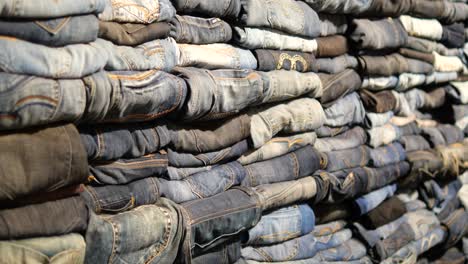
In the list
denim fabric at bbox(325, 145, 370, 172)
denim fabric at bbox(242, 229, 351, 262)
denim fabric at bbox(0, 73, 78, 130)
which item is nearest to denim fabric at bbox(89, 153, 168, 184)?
denim fabric at bbox(0, 73, 78, 130)

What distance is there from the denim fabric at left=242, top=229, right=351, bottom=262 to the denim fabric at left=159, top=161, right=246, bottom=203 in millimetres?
270

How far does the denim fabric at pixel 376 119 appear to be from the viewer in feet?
9.26

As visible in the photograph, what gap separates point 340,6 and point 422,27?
0.75 metres

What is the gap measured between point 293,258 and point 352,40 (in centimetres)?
91

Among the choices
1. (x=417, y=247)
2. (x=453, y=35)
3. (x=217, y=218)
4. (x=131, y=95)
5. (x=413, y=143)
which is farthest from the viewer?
(x=453, y=35)

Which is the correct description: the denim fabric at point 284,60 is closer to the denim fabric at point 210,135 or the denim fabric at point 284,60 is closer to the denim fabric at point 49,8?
the denim fabric at point 210,135

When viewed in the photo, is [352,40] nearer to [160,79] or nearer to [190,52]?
[190,52]

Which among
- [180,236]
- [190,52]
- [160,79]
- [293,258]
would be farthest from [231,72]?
[293,258]

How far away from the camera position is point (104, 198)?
5.39ft

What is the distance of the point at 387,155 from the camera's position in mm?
2914

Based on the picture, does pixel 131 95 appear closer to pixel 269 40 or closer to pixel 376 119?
pixel 269 40

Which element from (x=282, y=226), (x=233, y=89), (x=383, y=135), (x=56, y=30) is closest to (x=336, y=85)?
(x=383, y=135)

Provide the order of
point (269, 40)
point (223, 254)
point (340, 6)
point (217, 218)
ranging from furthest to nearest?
point (340, 6), point (269, 40), point (223, 254), point (217, 218)

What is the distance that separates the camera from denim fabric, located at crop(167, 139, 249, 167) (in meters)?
1.91
